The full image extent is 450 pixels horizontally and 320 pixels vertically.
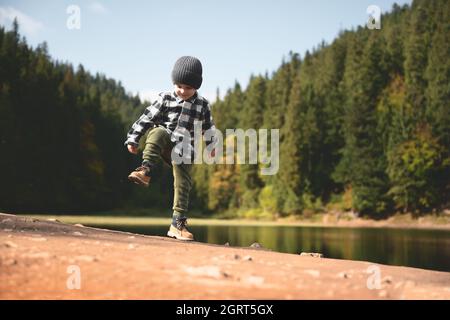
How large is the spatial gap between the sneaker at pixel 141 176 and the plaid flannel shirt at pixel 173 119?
0.42m

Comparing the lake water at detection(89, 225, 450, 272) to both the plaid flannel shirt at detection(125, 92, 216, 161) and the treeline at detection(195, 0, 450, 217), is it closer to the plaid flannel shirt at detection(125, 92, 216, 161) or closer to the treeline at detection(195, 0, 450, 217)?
the plaid flannel shirt at detection(125, 92, 216, 161)

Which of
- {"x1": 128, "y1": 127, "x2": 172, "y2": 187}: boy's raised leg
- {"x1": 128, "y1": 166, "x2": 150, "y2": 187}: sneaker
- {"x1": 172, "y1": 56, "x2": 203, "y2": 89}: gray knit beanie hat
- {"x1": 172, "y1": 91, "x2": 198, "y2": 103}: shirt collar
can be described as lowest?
{"x1": 128, "y1": 166, "x2": 150, "y2": 187}: sneaker

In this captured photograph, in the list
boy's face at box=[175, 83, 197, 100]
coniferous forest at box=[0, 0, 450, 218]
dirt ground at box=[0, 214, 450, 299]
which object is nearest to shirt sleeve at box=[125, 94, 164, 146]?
boy's face at box=[175, 83, 197, 100]

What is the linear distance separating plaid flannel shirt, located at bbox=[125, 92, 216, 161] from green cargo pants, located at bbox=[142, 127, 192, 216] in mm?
117

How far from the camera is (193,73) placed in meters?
5.89

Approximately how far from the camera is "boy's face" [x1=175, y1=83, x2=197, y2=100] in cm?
595

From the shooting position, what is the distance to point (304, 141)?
58656 mm

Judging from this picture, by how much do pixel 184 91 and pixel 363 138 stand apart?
50856 millimetres

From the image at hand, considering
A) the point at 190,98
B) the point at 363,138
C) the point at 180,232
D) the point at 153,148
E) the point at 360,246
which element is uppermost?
the point at 363,138

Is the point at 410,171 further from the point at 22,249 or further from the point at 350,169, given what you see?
the point at 22,249

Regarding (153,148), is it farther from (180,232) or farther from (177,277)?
(177,277)

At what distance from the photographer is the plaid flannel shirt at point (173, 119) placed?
5946mm

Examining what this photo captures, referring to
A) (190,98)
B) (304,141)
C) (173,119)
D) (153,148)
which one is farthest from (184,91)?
(304,141)
